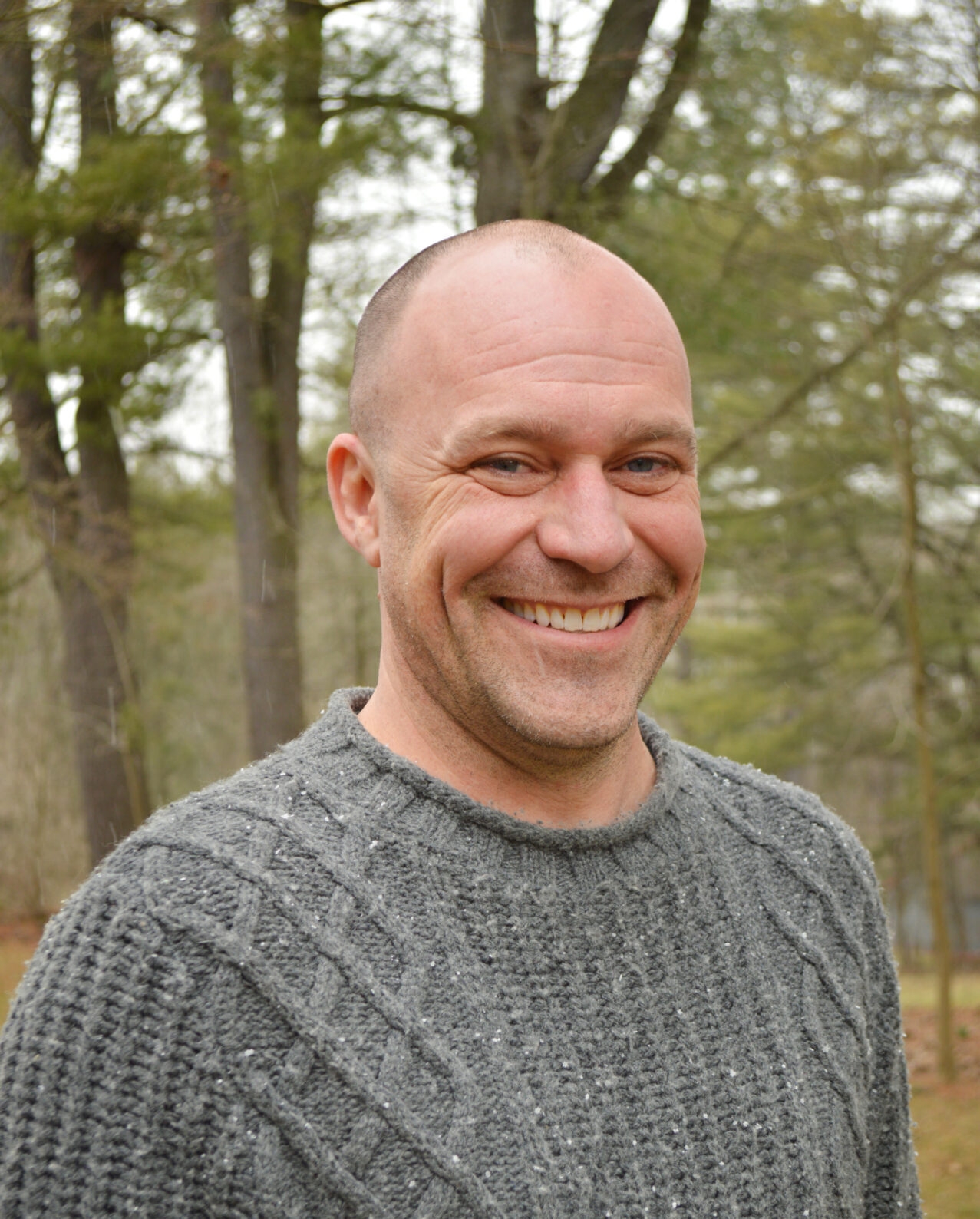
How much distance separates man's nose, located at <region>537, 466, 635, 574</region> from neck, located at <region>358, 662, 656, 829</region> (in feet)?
0.88

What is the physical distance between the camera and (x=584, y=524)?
5.14 feet

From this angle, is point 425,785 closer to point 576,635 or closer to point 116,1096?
point 576,635

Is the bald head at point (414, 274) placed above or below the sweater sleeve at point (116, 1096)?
above

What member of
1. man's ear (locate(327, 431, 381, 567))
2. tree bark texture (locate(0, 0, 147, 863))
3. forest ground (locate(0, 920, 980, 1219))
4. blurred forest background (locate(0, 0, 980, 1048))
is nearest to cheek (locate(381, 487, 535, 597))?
man's ear (locate(327, 431, 381, 567))

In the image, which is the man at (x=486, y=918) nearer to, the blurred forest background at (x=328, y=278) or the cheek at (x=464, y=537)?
the cheek at (x=464, y=537)

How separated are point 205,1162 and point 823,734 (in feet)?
43.1

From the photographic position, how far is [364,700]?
2010mm

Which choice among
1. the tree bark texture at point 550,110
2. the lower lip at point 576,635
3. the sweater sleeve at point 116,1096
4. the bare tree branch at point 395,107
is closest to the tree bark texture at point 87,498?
the bare tree branch at point 395,107

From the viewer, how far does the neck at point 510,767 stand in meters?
1.67

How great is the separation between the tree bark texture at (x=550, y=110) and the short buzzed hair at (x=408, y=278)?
4327 millimetres

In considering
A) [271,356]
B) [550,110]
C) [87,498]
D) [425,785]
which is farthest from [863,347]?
[425,785]

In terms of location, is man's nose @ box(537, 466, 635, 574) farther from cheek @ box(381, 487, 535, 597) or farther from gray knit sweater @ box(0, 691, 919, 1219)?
gray knit sweater @ box(0, 691, 919, 1219)

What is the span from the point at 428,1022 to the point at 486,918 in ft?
0.55

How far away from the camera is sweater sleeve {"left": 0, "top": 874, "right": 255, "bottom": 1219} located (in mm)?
1307
